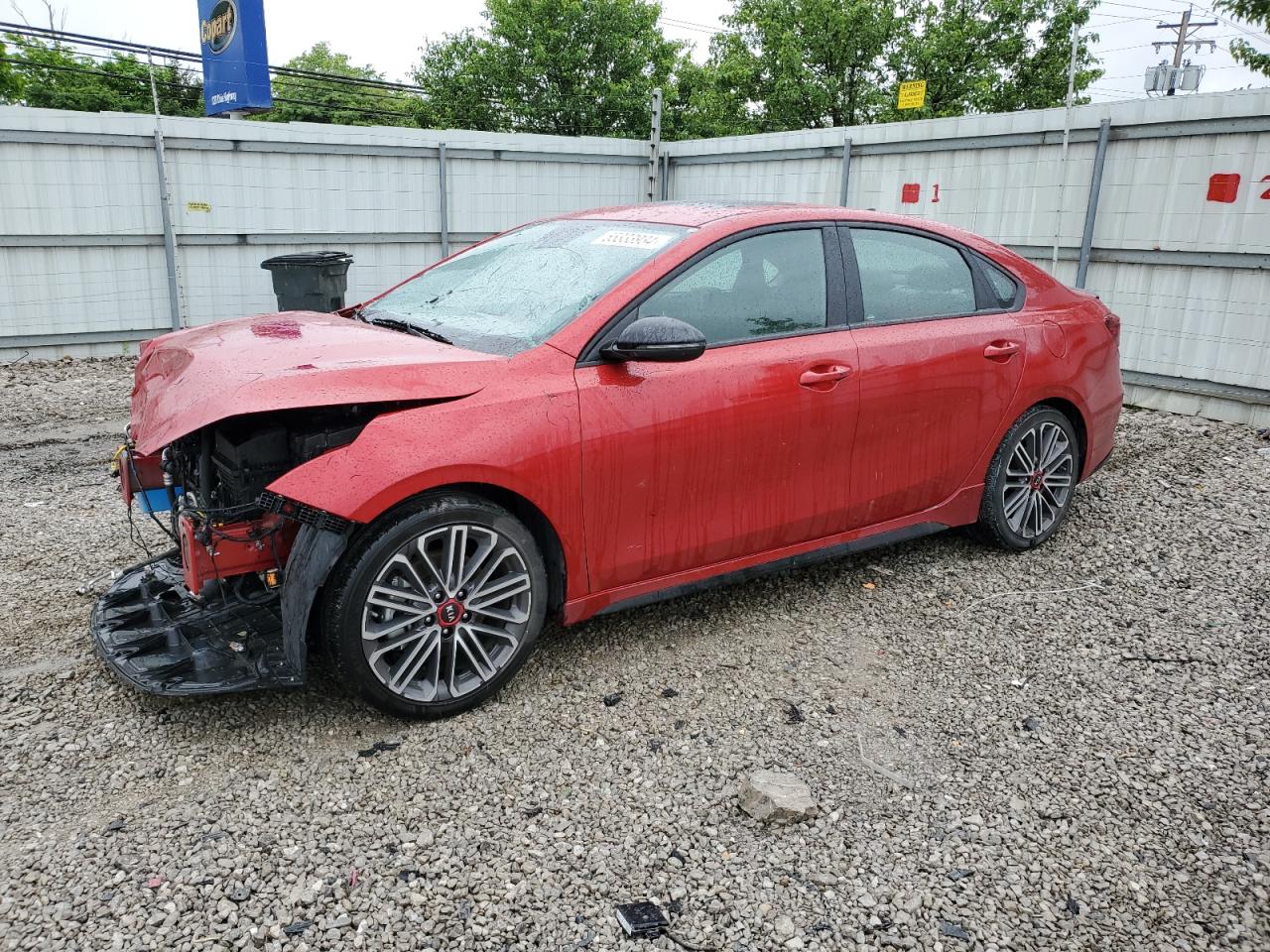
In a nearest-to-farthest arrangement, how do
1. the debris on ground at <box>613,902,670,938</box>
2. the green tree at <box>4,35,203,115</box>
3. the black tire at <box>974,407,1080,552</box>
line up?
the debris on ground at <box>613,902,670,938</box>
the black tire at <box>974,407,1080,552</box>
the green tree at <box>4,35,203,115</box>

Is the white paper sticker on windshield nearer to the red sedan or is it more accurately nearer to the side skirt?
the red sedan

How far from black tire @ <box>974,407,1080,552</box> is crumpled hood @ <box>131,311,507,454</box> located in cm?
258

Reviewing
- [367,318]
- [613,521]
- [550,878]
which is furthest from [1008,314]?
[550,878]

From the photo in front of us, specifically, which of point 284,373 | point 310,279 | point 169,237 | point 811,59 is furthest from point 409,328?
point 811,59

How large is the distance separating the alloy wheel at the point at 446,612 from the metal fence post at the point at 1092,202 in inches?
286

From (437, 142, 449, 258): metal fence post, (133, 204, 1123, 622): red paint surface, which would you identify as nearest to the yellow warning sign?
(437, 142, 449, 258): metal fence post

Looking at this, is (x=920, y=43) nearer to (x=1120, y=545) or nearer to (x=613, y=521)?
(x=1120, y=545)

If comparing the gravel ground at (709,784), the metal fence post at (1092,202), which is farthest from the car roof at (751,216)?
the metal fence post at (1092,202)

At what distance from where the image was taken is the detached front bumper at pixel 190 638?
296cm

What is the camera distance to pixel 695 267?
356 centimetres

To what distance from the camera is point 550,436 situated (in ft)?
10.4

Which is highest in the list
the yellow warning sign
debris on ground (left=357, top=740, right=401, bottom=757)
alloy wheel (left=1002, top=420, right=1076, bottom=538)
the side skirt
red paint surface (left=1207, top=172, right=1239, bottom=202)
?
the yellow warning sign

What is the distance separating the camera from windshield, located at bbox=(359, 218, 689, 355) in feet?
11.4

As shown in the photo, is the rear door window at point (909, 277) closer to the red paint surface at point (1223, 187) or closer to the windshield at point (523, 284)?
the windshield at point (523, 284)
